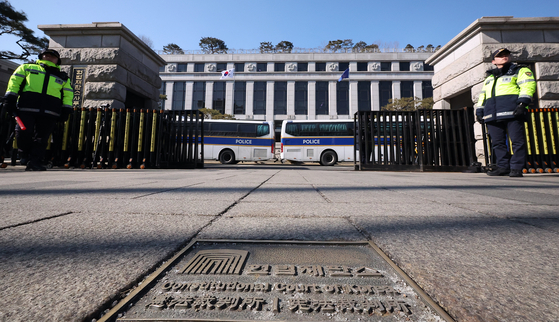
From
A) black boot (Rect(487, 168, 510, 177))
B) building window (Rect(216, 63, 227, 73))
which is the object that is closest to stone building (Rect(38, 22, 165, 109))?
black boot (Rect(487, 168, 510, 177))

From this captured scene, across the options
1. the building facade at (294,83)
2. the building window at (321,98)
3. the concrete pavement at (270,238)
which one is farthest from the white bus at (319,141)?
the building window at (321,98)

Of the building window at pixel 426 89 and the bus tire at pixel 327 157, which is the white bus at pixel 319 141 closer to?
the bus tire at pixel 327 157

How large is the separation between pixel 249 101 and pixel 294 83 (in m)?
6.97

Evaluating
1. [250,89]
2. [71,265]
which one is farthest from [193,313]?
[250,89]

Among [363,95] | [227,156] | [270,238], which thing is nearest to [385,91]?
[363,95]

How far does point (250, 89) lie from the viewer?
3644 centimetres

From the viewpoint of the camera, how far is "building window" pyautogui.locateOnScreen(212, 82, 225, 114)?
36562 millimetres

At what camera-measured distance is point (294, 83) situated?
36.3m

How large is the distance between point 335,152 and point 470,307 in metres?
16.7

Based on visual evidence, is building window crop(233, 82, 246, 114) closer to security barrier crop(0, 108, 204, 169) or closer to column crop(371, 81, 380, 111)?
column crop(371, 81, 380, 111)

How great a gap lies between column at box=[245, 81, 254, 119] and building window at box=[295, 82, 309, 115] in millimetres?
6343

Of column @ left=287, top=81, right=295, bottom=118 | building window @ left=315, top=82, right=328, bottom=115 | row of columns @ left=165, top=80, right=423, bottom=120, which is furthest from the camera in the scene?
column @ left=287, top=81, right=295, bottom=118

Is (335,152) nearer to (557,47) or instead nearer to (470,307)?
(557,47)

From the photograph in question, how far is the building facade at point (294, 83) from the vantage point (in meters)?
35.2
